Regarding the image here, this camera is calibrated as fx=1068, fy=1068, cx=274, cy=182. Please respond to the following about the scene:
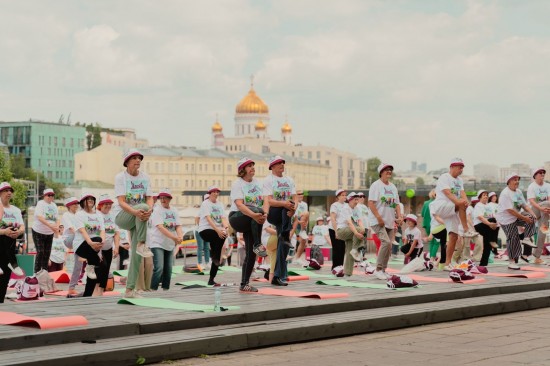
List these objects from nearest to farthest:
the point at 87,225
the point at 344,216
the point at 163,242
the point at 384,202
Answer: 1. the point at 87,225
2. the point at 163,242
3. the point at 384,202
4. the point at 344,216

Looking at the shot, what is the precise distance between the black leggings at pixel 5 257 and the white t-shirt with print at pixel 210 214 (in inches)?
154

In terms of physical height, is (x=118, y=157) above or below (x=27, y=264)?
above

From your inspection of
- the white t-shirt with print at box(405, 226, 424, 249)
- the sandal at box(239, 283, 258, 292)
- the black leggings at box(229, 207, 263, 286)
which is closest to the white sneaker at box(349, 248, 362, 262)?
the black leggings at box(229, 207, 263, 286)

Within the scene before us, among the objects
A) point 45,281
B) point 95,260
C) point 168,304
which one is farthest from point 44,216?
point 168,304

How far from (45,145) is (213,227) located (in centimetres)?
16809

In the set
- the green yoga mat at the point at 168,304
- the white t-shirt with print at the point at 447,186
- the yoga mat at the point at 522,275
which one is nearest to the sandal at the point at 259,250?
the green yoga mat at the point at 168,304

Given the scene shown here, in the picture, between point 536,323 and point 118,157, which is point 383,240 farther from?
point 118,157

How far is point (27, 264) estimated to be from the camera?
62.3ft

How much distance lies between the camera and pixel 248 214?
44.9 ft

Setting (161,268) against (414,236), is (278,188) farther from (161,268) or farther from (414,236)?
(414,236)

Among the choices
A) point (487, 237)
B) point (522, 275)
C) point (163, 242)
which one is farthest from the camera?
point (487, 237)

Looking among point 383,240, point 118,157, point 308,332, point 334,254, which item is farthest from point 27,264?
point 118,157

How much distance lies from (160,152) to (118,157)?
7170mm

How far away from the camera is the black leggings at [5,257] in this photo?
1386 centimetres
